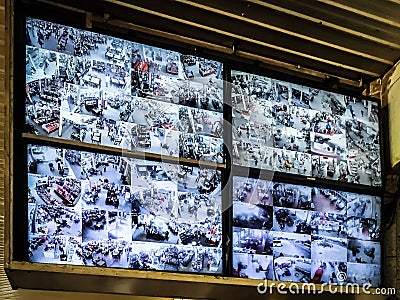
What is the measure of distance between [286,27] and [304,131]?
0.75 meters

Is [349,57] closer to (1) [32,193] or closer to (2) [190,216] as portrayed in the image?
(2) [190,216]

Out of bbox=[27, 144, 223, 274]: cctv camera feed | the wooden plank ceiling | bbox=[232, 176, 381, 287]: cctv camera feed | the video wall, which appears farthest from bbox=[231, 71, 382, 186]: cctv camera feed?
bbox=[27, 144, 223, 274]: cctv camera feed

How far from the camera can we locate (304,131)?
5102 millimetres

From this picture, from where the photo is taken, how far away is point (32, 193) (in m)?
3.96

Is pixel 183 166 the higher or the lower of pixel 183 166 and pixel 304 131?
the lower

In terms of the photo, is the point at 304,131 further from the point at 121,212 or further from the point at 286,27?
the point at 121,212

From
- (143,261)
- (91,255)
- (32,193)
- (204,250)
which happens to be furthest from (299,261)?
(32,193)

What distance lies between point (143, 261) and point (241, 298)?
34.2 inches

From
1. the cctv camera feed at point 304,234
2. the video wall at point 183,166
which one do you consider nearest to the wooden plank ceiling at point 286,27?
the video wall at point 183,166

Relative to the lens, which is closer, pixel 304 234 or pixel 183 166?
pixel 183 166

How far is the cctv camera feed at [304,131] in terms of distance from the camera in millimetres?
4859

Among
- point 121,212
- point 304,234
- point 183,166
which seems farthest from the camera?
point 304,234

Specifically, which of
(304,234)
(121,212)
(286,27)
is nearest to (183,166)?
(121,212)

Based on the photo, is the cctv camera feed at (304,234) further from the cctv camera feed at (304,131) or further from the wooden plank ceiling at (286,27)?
the wooden plank ceiling at (286,27)
